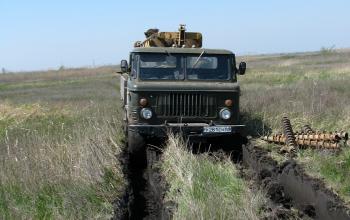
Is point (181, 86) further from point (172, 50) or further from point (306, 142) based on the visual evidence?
point (306, 142)

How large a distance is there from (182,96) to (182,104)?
154mm

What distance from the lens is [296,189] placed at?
329 inches

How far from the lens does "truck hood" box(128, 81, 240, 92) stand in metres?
10.7

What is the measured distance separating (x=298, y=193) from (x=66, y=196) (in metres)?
3.43

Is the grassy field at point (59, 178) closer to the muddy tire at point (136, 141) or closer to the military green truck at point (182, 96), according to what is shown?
the muddy tire at point (136, 141)

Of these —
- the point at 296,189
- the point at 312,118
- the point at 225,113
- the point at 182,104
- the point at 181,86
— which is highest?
the point at 181,86

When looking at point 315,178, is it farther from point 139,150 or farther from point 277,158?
point 139,150

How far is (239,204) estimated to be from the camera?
6820mm

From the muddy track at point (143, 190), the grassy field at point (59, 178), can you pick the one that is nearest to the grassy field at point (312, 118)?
the muddy track at point (143, 190)

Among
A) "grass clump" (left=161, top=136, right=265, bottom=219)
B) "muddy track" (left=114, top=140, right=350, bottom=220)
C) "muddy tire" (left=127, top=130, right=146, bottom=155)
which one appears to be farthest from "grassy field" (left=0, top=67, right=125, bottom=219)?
"grass clump" (left=161, top=136, right=265, bottom=219)

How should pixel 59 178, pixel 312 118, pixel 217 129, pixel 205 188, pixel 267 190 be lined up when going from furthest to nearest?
pixel 312 118 < pixel 217 129 < pixel 267 190 < pixel 59 178 < pixel 205 188

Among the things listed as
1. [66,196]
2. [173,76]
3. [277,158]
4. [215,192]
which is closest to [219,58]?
[173,76]

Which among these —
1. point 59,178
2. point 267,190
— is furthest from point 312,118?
point 59,178

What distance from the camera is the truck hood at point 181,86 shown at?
10.7 metres
